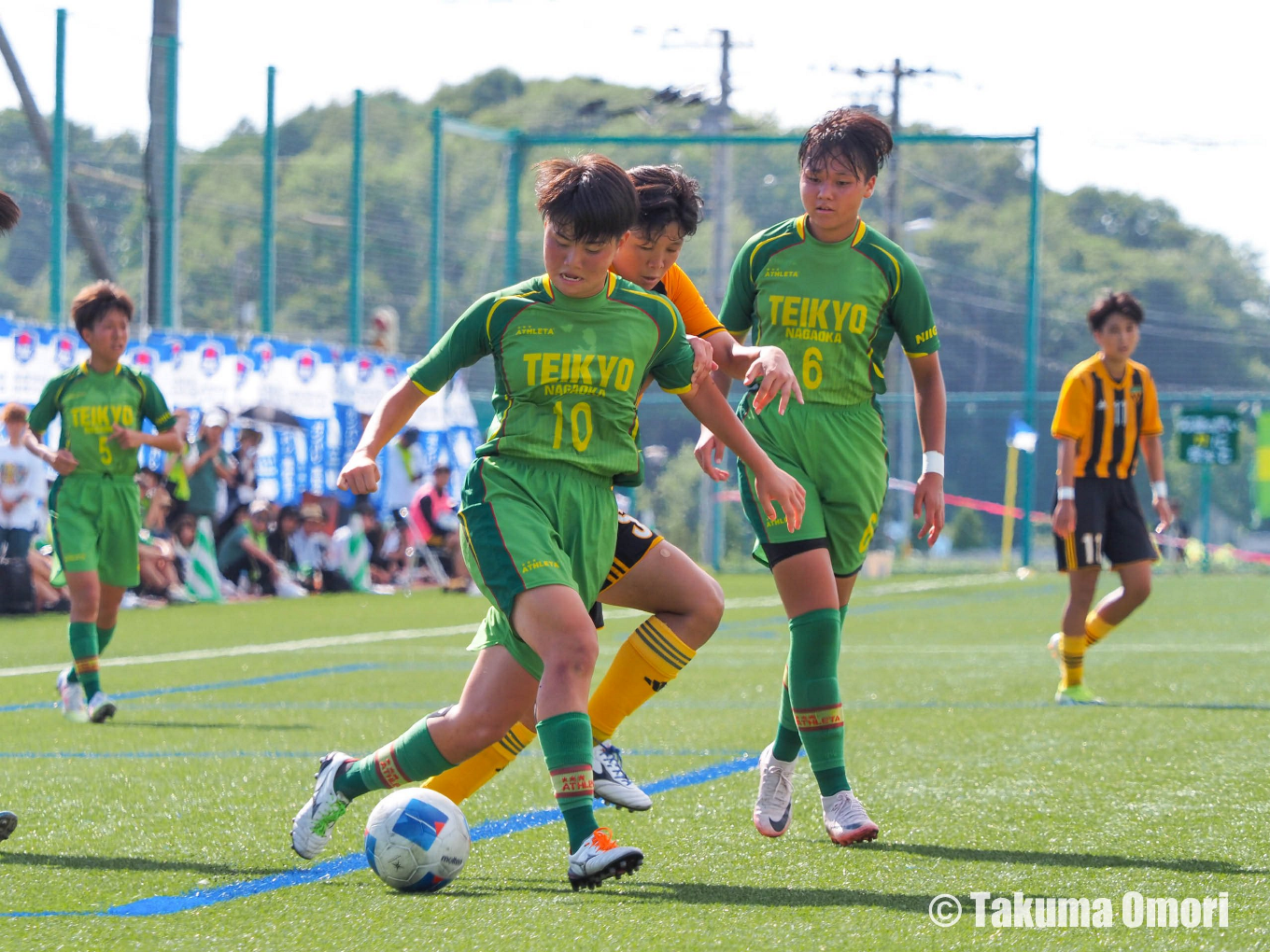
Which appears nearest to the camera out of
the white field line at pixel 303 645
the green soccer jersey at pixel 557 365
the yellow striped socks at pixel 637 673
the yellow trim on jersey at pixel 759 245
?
the green soccer jersey at pixel 557 365

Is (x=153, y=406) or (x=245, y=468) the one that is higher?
(x=153, y=406)

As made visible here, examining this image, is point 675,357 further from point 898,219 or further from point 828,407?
point 898,219

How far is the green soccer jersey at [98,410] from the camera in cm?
837

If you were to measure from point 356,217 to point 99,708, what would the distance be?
1504cm

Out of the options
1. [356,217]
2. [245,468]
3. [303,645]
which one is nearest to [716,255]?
[356,217]

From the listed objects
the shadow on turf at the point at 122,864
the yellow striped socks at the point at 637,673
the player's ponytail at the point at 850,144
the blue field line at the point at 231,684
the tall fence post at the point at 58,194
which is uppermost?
the tall fence post at the point at 58,194

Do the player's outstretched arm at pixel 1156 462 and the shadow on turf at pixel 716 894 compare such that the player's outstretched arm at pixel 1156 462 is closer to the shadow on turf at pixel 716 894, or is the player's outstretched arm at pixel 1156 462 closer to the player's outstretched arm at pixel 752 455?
the player's outstretched arm at pixel 752 455

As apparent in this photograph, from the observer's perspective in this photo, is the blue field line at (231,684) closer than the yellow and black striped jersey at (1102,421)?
Yes

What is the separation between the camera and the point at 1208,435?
101 feet

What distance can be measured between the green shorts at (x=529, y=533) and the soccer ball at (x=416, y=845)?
0.42 meters

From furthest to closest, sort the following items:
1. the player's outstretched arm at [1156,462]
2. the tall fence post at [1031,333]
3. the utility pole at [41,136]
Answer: the tall fence post at [1031,333] < the utility pole at [41,136] < the player's outstretched arm at [1156,462]

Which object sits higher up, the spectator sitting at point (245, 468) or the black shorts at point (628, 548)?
the black shorts at point (628, 548)

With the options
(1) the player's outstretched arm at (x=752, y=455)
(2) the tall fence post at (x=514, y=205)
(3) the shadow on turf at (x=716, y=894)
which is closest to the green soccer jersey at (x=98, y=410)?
(1) the player's outstretched arm at (x=752, y=455)

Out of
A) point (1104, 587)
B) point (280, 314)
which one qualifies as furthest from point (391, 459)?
point (1104, 587)
